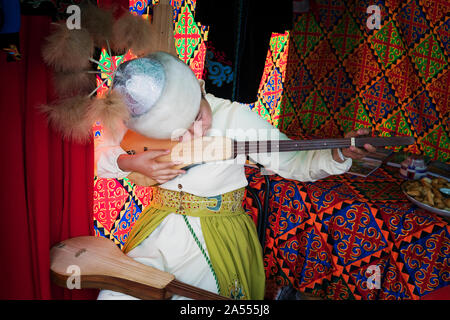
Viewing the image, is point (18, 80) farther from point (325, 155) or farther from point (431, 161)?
point (431, 161)

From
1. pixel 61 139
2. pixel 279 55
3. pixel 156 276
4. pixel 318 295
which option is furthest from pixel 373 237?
pixel 279 55

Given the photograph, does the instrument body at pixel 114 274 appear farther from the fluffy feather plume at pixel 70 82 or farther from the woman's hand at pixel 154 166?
the fluffy feather plume at pixel 70 82

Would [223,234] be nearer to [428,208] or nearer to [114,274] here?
[114,274]

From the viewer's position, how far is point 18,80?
106 centimetres

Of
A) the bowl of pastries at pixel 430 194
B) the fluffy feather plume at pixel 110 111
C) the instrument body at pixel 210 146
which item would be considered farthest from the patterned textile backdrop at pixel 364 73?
the fluffy feather plume at pixel 110 111

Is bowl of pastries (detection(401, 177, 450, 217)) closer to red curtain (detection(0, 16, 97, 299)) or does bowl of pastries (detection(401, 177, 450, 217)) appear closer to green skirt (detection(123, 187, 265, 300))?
green skirt (detection(123, 187, 265, 300))

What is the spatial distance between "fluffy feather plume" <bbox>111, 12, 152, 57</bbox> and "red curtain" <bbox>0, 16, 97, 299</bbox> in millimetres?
233

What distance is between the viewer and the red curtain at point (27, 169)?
1061 mm

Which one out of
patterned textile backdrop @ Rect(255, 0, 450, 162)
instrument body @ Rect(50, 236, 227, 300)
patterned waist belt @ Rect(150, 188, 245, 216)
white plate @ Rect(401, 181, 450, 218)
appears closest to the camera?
instrument body @ Rect(50, 236, 227, 300)

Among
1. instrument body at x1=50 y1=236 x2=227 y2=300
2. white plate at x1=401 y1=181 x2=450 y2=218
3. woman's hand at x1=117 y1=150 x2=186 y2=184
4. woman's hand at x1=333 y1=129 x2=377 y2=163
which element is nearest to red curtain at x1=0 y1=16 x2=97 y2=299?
instrument body at x1=50 y1=236 x2=227 y2=300

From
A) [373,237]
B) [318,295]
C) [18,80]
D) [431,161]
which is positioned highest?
[18,80]

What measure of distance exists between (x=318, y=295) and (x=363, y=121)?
1432 millimetres

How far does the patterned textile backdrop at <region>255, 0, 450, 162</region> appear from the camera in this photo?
231 cm

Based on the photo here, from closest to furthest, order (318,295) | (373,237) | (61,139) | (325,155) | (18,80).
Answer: (18,80) → (61,139) → (325,155) → (373,237) → (318,295)
